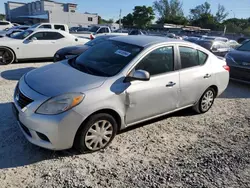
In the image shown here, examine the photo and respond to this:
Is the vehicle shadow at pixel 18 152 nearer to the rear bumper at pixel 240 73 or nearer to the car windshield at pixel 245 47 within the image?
the rear bumper at pixel 240 73

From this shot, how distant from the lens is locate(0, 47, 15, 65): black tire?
26.9ft

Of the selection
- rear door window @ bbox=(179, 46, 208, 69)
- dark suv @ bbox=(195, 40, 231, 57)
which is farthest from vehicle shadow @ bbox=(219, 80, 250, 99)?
dark suv @ bbox=(195, 40, 231, 57)

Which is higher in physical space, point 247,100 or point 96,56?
point 96,56

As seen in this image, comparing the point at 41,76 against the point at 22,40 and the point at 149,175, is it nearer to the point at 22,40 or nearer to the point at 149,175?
the point at 149,175

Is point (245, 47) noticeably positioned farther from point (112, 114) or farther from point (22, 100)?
point (22, 100)

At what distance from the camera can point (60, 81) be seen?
124 inches

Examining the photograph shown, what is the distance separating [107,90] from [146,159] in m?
1.12

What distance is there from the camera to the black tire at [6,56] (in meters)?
8.20

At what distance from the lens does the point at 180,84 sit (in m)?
3.99

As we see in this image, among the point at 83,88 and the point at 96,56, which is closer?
the point at 83,88

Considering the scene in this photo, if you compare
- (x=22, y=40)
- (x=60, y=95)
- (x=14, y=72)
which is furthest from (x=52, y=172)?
(x=22, y=40)

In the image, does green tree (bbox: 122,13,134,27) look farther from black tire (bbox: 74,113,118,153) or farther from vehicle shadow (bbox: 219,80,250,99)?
black tire (bbox: 74,113,118,153)

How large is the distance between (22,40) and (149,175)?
25.4 feet

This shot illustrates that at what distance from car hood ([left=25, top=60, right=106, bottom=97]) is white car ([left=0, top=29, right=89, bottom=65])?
5.56 m
